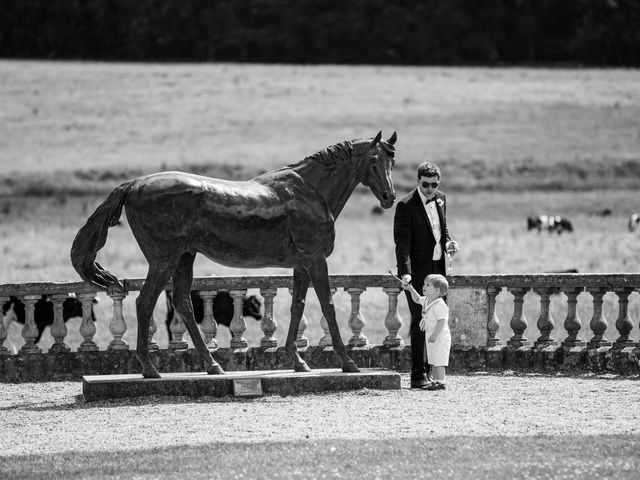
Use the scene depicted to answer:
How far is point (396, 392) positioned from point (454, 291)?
8.71 ft

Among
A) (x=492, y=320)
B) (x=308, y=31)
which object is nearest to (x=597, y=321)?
(x=492, y=320)

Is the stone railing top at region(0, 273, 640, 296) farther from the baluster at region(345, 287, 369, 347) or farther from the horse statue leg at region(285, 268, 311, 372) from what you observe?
the horse statue leg at region(285, 268, 311, 372)

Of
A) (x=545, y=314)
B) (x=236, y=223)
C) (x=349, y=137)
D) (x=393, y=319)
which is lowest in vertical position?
(x=393, y=319)

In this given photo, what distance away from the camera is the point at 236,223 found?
1338 centimetres

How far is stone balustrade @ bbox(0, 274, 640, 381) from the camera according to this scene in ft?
49.5

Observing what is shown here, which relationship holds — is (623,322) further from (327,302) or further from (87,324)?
(87,324)

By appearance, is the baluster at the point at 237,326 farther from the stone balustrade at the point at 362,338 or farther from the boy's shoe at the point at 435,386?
the boy's shoe at the point at 435,386

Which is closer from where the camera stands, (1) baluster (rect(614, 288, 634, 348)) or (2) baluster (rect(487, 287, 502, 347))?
(1) baluster (rect(614, 288, 634, 348))

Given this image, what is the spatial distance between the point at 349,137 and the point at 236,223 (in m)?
39.1

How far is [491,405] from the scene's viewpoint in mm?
12445

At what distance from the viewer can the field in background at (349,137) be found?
32.4 meters

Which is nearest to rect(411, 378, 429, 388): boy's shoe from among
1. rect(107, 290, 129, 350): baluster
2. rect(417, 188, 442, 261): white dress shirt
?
rect(417, 188, 442, 261): white dress shirt

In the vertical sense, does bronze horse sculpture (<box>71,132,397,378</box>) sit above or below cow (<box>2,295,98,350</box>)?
above

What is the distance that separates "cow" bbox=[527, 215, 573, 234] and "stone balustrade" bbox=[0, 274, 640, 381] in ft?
68.1
